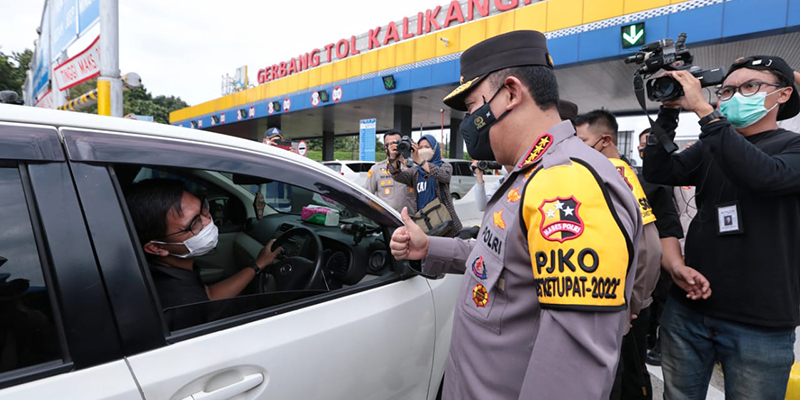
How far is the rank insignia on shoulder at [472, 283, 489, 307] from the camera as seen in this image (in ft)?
3.45

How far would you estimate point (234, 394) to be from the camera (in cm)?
107

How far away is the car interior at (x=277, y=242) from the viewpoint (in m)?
1.28

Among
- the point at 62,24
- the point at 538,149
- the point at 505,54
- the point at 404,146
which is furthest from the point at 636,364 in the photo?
the point at 62,24

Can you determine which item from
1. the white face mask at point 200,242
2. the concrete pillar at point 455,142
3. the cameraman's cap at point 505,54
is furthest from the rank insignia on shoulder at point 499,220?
the concrete pillar at point 455,142

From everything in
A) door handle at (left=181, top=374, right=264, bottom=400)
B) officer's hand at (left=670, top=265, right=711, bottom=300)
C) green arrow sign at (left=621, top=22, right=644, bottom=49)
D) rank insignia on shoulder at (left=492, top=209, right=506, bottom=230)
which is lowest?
door handle at (left=181, top=374, right=264, bottom=400)

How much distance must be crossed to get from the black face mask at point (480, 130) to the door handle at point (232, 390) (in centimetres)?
94

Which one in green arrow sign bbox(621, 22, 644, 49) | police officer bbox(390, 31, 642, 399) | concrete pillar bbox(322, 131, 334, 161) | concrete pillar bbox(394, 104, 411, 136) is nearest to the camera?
police officer bbox(390, 31, 642, 399)

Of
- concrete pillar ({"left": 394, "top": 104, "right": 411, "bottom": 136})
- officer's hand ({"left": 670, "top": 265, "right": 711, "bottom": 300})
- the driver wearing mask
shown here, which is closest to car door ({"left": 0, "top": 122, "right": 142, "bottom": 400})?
the driver wearing mask

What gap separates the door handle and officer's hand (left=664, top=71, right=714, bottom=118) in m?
1.83

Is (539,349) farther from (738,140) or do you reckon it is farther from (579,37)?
(579,37)

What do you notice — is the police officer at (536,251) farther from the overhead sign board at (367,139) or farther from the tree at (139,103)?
the tree at (139,103)

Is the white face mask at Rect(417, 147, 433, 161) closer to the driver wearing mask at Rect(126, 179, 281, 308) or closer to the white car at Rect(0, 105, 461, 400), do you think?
the white car at Rect(0, 105, 461, 400)

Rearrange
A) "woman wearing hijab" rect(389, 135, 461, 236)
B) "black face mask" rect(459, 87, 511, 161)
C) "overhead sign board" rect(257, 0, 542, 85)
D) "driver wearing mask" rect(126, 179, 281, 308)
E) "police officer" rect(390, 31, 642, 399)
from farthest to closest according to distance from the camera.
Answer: "overhead sign board" rect(257, 0, 542, 85) < "woman wearing hijab" rect(389, 135, 461, 236) < "driver wearing mask" rect(126, 179, 281, 308) < "black face mask" rect(459, 87, 511, 161) < "police officer" rect(390, 31, 642, 399)

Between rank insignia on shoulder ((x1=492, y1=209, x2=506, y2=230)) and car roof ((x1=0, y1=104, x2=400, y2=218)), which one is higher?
car roof ((x1=0, y1=104, x2=400, y2=218))
